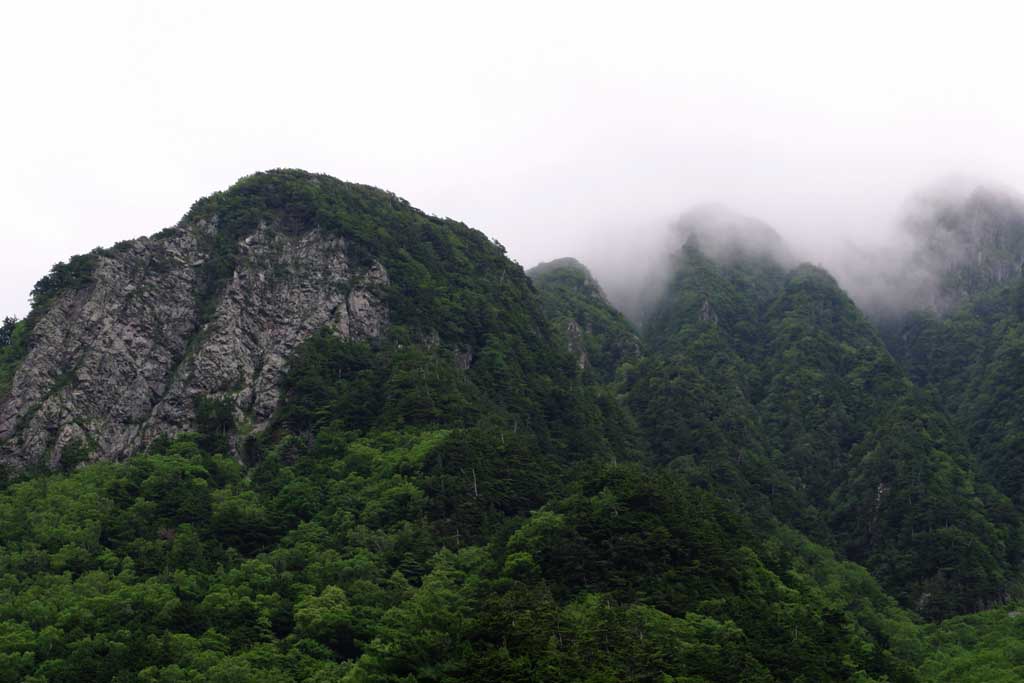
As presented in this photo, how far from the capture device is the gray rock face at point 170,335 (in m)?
117

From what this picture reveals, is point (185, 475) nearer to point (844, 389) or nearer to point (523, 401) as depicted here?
point (523, 401)

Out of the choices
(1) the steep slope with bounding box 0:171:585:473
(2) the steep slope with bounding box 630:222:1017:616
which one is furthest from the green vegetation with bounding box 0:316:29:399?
(2) the steep slope with bounding box 630:222:1017:616

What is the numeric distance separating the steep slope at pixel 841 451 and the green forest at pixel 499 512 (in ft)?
1.75

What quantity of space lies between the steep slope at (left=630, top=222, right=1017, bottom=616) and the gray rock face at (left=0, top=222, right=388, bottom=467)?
53.3 m

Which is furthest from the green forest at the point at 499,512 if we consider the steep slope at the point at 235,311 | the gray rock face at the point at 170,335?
the gray rock face at the point at 170,335

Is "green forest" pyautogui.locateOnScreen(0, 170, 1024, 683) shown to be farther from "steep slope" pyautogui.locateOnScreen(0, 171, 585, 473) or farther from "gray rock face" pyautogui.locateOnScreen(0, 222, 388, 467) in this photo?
"gray rock face" pyautogui.locateOnScreen(0, 222, 388, 467)

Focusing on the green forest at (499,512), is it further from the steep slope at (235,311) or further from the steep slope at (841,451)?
the steep slope at (235,311)

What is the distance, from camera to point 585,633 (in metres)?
72.6

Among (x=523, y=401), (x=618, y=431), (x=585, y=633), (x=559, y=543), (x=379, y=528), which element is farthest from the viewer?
(x=618, y=431)

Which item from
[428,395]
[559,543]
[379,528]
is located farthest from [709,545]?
[428,395]

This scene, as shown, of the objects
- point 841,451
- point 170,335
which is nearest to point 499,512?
point 170,335

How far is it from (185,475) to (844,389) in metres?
112

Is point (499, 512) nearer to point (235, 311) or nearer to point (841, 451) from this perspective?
point (235, 311)

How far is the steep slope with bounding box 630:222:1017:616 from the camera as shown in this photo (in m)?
126
